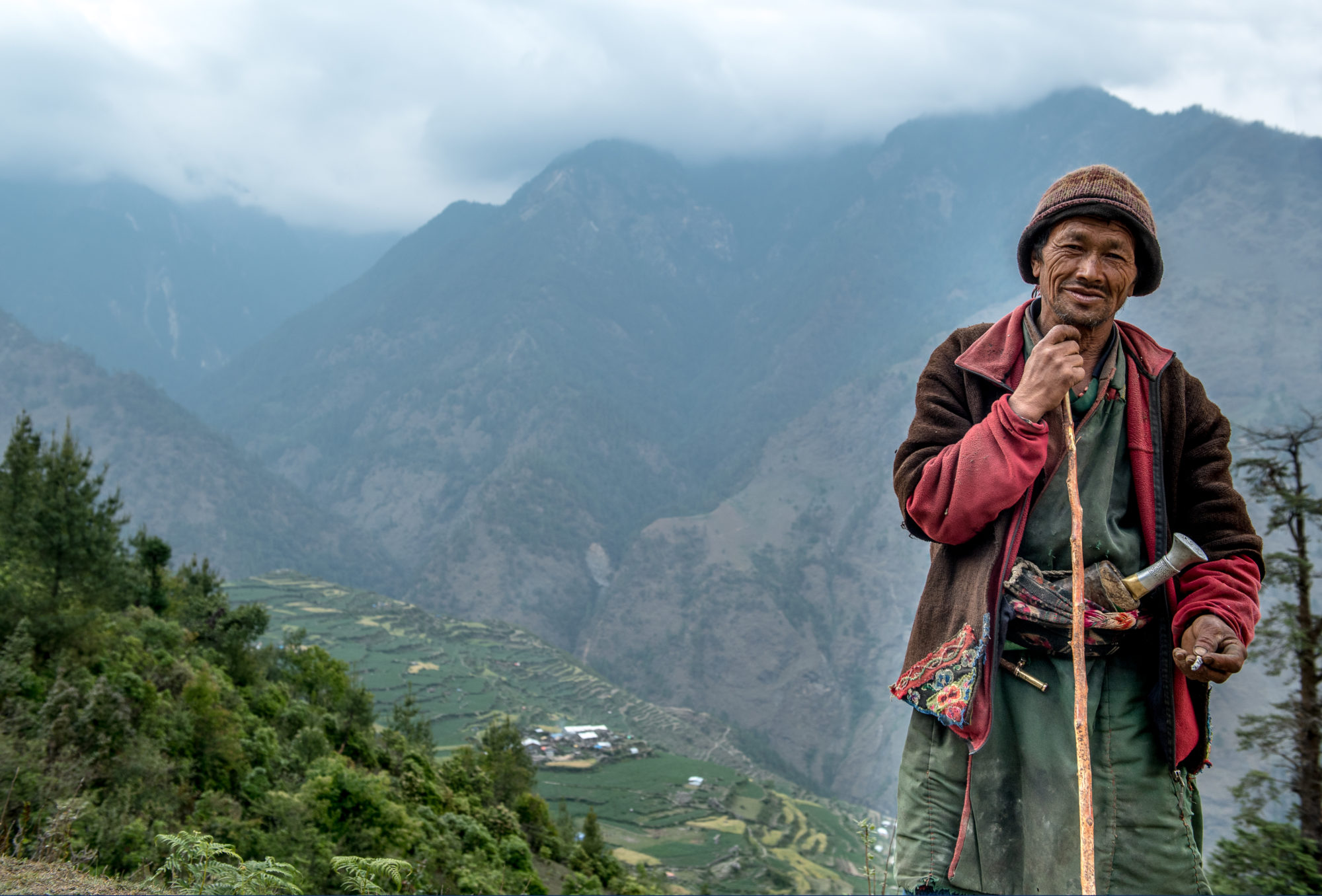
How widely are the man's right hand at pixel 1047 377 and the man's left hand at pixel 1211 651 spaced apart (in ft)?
2.37

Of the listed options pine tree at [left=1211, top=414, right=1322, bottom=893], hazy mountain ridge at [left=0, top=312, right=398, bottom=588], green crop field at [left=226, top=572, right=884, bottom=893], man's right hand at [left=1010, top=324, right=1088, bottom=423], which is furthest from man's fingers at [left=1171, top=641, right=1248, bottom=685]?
hazy mountain ridge at [left=0, top=312, right=398, bottom=588]

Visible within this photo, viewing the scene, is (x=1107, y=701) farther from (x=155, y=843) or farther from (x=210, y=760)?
(x=210, y=760)

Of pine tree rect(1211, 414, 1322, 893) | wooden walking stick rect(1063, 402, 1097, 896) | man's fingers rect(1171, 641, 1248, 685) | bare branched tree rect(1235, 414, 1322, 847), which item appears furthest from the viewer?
bare branched tree rect(1235, 414, 1322, 847)

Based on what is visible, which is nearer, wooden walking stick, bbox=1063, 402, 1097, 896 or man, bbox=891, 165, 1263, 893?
wooden walking stick, bbox=1063, 402, 1097, 896

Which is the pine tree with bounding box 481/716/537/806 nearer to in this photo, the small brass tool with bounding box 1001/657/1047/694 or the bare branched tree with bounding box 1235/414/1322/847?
the bare branched tree with bounding box 1235/414/1322/847

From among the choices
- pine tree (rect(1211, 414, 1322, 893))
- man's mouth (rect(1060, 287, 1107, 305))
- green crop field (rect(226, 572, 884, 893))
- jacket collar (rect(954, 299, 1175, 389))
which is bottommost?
green crop field (rect(226, 572, 884, 893))

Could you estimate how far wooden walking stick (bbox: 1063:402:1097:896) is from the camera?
2.12 metres

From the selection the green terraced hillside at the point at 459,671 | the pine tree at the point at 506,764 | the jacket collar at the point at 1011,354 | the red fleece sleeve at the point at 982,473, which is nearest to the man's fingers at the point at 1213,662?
the red fleece sleeve at the point at 982,473

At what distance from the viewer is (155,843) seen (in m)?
7.96

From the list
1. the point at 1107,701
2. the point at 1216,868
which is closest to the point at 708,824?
the point at 1216,868

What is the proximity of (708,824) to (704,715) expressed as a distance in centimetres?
5138

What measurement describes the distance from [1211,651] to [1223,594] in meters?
0.22

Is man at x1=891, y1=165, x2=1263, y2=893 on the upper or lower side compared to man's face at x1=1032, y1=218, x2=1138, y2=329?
lower

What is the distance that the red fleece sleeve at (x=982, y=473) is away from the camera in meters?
2.34
